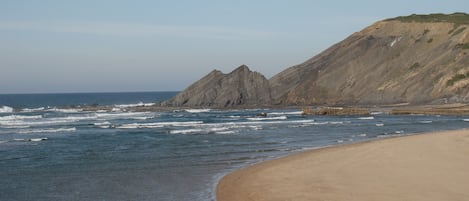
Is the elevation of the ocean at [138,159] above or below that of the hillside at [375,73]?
below

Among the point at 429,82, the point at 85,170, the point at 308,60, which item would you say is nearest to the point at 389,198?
the point at 85,170

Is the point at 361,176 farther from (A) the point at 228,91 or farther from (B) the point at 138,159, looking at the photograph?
(A) the point at 228,91

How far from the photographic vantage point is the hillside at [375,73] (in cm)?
7944

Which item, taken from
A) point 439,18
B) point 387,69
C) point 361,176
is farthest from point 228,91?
point 361,176

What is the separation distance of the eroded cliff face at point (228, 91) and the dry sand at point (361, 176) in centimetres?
6897

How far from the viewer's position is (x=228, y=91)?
96.0 metres

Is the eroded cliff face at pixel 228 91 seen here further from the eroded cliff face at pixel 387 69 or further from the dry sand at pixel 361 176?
the dry sand at pixel 361 176

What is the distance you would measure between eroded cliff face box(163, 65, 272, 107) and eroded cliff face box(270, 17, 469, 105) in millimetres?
2826

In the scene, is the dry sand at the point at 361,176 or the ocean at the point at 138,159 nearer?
the dry sand at the point at 361,176

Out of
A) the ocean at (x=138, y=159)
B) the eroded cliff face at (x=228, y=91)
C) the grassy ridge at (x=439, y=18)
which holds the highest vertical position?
the grassy ridge at (x=439, y=18)

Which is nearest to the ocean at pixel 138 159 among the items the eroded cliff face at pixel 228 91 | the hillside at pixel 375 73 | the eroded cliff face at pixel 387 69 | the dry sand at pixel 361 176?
the dry sand at pixel 361 176

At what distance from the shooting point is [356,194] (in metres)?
15.2

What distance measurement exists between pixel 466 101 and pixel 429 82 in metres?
7.42

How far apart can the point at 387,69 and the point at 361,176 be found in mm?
73273
